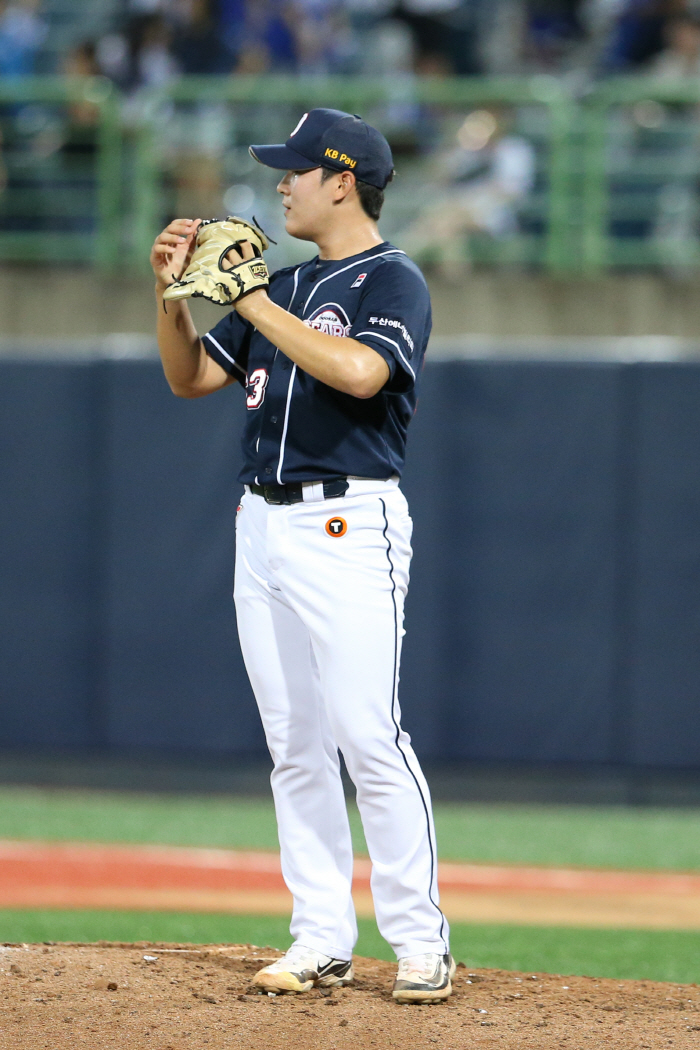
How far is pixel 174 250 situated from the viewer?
3.24 meters

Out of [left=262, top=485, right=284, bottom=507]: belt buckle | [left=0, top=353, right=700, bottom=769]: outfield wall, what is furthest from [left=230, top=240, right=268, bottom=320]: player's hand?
[left=0, top=353, right=700, bottom=769]: outfield wall

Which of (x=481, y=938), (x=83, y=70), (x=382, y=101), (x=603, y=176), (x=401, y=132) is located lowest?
(x=481, y=938)

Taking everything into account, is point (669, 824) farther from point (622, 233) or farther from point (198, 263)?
point (198, 263)

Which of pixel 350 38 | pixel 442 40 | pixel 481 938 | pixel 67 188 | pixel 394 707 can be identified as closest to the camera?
pixel 394 707

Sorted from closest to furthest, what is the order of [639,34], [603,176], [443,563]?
[443,563]
[603,176]
[639,34]

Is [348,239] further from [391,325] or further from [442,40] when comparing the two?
[442,40]

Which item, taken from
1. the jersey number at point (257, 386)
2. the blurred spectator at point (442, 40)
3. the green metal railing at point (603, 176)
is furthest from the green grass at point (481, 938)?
the blurred spectator at point (442, 40)

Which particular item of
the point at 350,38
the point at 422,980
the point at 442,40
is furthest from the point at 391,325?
the point at 350,38

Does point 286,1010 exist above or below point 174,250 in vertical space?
below

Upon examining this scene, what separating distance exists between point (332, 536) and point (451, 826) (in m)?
3.80

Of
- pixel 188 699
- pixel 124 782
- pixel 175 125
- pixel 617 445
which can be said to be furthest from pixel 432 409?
pixel 175 125

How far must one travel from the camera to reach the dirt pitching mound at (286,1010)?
9.47 ft

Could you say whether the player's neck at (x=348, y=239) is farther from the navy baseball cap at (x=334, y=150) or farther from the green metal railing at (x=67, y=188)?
the green metal railing at (x=67, y=188)

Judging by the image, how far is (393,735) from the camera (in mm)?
3146
